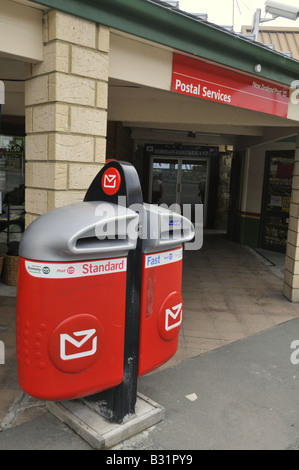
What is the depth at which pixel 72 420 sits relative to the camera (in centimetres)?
270

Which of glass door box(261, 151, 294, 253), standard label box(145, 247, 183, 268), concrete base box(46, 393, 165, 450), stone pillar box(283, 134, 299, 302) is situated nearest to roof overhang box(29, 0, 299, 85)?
stone pillar box(283, 134, 299, 302)

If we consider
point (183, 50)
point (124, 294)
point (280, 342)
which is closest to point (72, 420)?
point (124, 294)

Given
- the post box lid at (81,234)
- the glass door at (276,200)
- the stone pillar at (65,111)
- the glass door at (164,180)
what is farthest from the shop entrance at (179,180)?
the post box lid at (81,234)

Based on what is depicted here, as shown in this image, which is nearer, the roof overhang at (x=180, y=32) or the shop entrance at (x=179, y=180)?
the roof overhang at (x=180, y=32)

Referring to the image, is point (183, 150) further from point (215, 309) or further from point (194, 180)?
point (215, 309)

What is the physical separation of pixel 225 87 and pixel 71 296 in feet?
10.3

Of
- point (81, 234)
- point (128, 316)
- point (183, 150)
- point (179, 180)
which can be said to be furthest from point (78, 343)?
point (179, 180)

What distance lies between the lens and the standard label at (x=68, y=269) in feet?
7.13

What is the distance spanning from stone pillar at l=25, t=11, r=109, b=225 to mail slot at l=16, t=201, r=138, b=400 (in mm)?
851

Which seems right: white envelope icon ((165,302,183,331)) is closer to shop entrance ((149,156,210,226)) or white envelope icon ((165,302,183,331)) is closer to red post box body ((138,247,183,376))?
red post box body ((138,247,183,376))

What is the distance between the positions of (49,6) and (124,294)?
6.89 ft

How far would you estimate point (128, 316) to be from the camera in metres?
2.60

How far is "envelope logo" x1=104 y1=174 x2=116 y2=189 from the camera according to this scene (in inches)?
103

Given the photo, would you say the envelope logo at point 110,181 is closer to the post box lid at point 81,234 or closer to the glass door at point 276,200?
the post box lid at point 81,234
